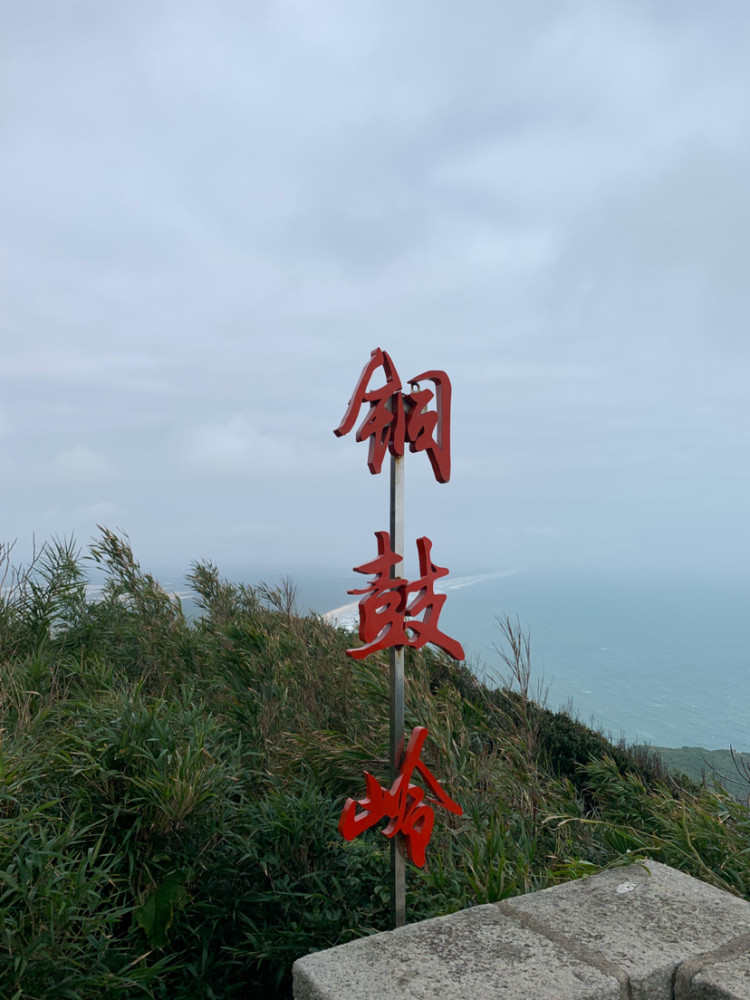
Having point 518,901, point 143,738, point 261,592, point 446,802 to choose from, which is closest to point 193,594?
point 261,592

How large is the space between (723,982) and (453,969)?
64 cm

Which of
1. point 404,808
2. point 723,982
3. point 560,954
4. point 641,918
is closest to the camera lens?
point 723,982

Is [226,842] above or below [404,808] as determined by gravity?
below

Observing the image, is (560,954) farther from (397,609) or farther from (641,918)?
(397,609)

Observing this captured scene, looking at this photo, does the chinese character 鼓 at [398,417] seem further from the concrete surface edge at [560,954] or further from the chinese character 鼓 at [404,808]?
the concrete surface edge at [560,954]

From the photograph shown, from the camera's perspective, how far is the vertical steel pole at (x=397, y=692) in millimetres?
2354

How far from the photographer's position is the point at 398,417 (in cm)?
249

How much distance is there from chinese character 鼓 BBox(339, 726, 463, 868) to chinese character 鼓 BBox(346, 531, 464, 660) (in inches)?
13.3

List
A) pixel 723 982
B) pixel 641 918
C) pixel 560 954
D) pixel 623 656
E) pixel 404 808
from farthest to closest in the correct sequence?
pixel 623 656 < pixel 404 808 < pixel 641 918 < pixel 560 954 < pixel 723 982

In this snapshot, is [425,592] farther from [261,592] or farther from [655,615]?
[655,615]

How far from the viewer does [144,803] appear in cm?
259

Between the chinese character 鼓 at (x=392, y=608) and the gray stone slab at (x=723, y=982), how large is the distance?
1.08 meters

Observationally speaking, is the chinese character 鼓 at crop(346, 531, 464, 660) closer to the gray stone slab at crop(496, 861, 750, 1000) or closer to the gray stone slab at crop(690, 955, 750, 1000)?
the gray stone slab at crop(496, 861, 750, 1000)

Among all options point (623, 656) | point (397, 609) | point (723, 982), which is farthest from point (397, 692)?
point (623, 656)
